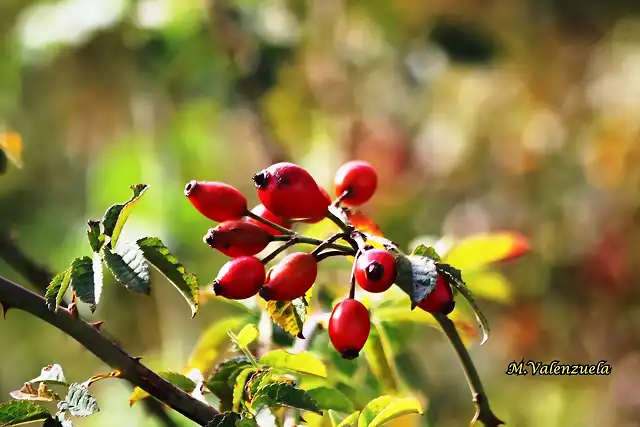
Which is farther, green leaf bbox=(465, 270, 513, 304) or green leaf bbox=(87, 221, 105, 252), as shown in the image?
green leaf bbox=(465, 270, 513, 304)

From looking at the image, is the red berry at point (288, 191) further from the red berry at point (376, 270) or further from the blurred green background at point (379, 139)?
the blurred green background at point (379, 139)

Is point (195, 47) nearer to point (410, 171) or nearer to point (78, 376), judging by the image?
point (410, 171)

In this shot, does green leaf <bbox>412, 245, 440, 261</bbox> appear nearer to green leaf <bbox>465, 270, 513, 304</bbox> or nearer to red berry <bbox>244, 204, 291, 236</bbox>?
red berry <bbox>244, 204, 291, 236</bbox>

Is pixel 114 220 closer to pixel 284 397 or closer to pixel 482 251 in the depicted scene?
pixel 284 397

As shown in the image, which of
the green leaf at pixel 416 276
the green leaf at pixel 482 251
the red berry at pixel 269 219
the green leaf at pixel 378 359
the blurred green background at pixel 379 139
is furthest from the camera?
the blurred green background at pixel 379 139

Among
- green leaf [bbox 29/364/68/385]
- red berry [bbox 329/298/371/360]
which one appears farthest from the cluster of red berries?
green leaf [bbox 29/364/68/385]

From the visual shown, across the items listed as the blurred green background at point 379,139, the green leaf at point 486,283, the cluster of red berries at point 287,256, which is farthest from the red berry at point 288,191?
the blurred green background at point 379,139

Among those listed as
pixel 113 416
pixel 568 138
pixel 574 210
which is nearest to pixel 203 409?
pixel 113 416
